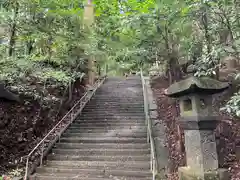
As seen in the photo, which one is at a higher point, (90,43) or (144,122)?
(90,43)

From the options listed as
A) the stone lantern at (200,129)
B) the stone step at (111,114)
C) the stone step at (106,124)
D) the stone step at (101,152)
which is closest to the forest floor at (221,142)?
the stone lantern at (200,129)

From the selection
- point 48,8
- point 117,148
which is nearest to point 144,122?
point 117,148

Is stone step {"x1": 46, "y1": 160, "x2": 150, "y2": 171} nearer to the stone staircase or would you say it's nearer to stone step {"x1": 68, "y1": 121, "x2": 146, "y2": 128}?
the stone staircase

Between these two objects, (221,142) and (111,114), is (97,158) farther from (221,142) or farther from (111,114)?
(221,142)

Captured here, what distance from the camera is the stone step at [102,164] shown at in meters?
7.34

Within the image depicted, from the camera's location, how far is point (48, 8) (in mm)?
10500

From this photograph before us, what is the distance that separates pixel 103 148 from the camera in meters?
8.56

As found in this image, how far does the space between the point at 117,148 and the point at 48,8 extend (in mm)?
6566

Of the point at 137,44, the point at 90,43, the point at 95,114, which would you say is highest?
the point at 90,43

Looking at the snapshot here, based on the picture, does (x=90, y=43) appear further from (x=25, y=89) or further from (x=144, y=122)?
(x=144, y=122)

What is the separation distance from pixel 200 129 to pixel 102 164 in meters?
3.29

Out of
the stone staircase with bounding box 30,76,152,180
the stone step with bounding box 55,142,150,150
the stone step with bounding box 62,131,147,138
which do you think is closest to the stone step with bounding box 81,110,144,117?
the stone staircase with bounding box 30,76,152,180

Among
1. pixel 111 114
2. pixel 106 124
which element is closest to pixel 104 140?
pixel 106 124

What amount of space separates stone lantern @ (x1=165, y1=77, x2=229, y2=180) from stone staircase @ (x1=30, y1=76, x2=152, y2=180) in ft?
4.82
